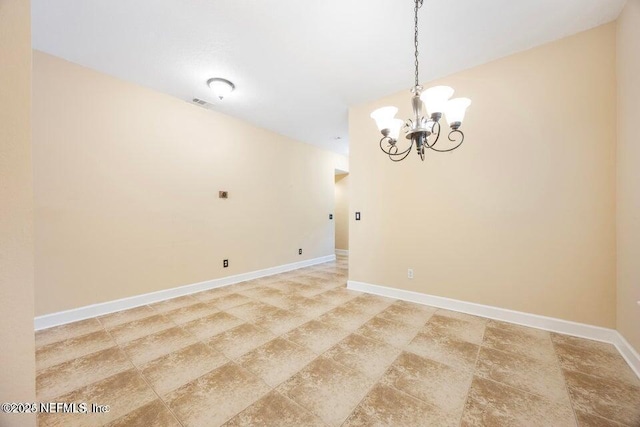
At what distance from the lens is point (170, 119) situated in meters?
3.37

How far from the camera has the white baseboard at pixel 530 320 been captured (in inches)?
76.5

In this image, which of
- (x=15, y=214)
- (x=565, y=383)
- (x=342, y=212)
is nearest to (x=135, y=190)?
(x=15, y=214)

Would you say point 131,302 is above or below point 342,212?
below

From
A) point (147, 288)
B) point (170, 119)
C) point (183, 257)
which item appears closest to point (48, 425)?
point (147, 288)

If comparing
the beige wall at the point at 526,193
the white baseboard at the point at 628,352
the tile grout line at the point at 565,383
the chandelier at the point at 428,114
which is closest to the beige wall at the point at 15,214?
the chandelier at the point at 428,114

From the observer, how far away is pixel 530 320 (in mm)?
2447

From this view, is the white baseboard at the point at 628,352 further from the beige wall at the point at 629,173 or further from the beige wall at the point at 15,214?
the beige wall at the point at 15,214

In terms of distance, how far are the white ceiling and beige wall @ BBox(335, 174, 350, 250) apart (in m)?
4.13

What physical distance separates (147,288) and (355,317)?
2.79 m

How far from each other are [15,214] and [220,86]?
272cm

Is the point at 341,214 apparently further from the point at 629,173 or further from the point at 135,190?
the point at 629,173

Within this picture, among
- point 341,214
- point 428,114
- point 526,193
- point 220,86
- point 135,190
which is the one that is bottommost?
point 341,214

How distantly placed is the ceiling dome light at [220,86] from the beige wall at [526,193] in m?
2.29

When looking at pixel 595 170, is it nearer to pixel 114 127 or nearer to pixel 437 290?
pixel 437 290
